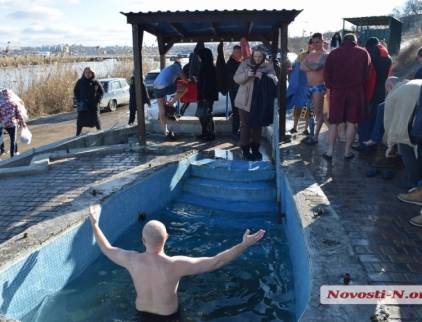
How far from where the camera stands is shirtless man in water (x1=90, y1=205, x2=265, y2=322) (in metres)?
3.46

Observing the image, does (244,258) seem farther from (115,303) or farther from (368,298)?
(368,298)

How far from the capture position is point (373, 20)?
71.1 ft

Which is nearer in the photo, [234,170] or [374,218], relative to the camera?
[374,218]

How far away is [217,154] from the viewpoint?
28.2 ft

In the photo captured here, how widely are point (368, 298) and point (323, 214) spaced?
5.28ft

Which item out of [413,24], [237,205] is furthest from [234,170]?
[413,24]

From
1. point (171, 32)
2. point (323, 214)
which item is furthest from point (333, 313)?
point (171, 32)

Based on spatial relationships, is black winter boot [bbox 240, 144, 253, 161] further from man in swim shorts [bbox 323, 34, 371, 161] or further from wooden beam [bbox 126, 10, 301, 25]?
wooden beam [bbox 126, 10, 301, 25]

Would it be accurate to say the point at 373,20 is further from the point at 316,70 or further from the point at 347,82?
the point at 347,82

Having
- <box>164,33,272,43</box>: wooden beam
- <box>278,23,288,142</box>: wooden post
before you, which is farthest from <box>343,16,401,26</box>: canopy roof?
<box>278,23,288,142</box>: wooden post

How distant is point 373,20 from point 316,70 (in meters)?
16.1

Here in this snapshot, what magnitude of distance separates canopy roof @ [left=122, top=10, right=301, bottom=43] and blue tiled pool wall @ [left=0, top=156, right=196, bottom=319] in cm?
283

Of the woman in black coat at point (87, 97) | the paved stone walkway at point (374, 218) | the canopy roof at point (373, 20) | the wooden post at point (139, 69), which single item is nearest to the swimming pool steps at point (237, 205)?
the paved stone walkway at point (374, 218)

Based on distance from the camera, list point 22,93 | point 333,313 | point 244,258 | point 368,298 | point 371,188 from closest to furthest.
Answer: point 333,313 < point 368,298 < point 244,258 < point 371,188 < point 22,93
